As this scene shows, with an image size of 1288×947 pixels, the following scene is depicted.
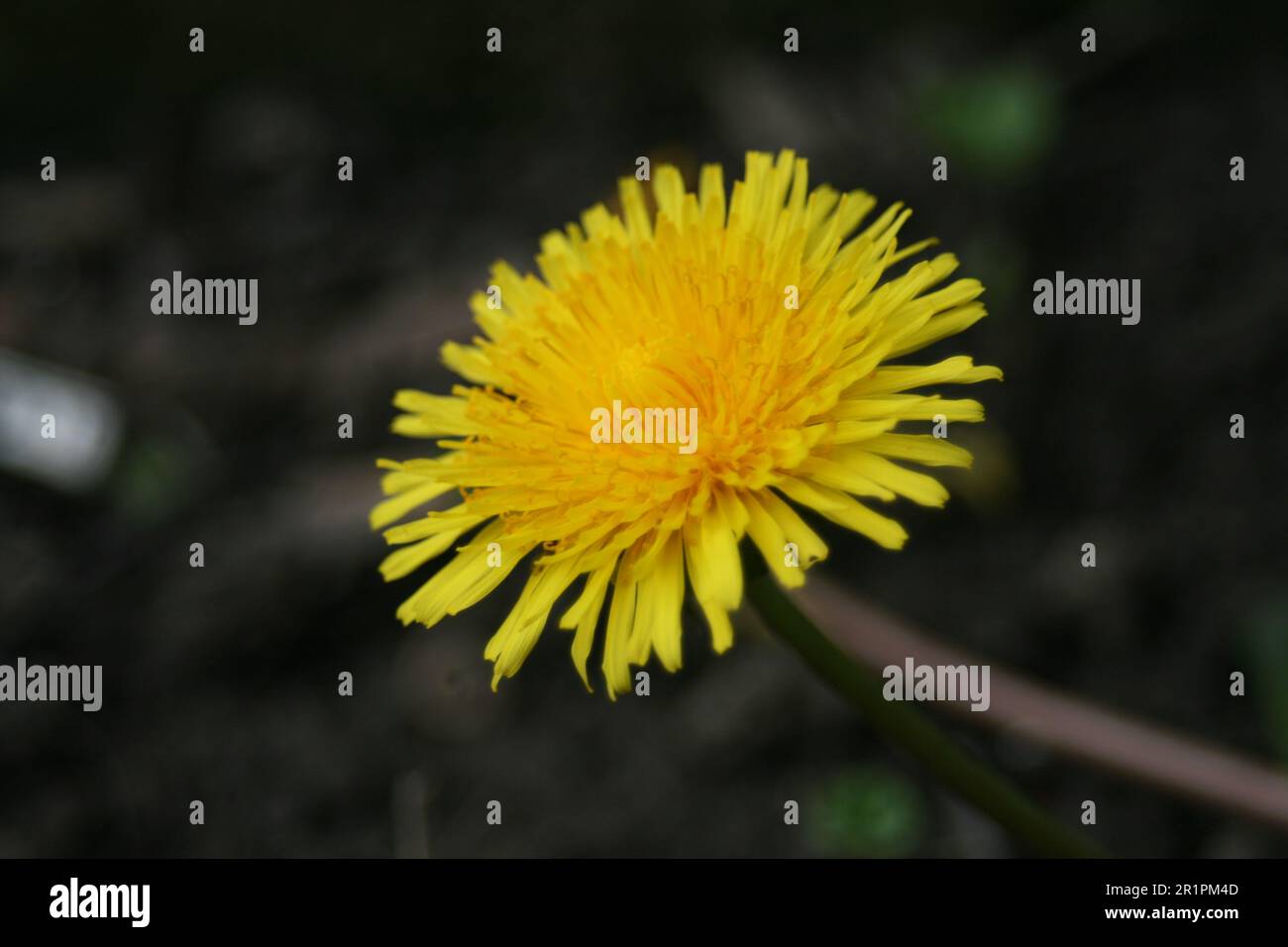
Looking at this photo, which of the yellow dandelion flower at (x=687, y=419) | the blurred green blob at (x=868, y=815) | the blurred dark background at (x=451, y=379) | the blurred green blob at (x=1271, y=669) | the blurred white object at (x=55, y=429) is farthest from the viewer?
the blurred white object at (x=55, y=429)

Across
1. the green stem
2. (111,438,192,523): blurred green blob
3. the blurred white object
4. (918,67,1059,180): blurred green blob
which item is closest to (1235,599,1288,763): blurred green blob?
the green stem

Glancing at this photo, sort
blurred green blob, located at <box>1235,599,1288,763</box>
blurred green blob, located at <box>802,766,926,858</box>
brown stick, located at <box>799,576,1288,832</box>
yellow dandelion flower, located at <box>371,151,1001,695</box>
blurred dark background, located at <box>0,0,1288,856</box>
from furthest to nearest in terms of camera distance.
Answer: blurred dark background, located at <box>0,0,1288,856</box>, blurred green blob, located at <box>802,766,926,858</box>, blurred green blob, located at <box>1235,599,1288,763</box>, brown stick, located at <box>799,576,1288,832</box>, yellow dandelion flower, located at <box>371,151,1001,695</box>

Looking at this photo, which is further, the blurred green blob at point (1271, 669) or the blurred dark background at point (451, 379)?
the blurred dark background at point (451, 379)

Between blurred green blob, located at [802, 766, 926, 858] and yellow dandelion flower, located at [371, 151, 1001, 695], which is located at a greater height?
yellow dandelion flower, located at [371, 151, 1001, 695]

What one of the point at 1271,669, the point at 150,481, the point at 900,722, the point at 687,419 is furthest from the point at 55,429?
the point at 1271,669

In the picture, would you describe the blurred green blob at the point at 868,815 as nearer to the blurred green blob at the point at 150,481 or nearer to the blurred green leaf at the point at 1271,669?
the blurred green leaf at the point at 1271,669

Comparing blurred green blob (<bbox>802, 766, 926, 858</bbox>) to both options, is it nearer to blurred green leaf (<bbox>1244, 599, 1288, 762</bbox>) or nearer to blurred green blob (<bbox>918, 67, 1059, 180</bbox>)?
blurred green leaf (<bbox>1244, 599, 1288, 762</bbox>)

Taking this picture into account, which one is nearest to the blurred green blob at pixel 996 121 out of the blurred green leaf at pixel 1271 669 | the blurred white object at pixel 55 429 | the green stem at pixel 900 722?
the blurred green leaf at pixel 1271 669

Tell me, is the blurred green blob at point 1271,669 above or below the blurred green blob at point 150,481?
below
